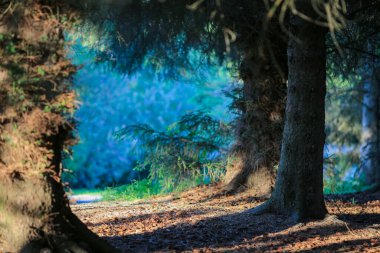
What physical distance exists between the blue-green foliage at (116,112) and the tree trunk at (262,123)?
10012 millimetres

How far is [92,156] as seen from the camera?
20844mm

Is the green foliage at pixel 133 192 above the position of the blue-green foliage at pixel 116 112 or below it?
below

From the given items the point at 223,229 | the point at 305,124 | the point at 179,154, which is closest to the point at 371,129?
the point at 179,154

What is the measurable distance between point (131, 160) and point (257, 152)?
12142 mm

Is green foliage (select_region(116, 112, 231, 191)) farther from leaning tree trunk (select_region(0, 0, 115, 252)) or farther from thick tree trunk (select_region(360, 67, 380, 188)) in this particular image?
leaning tree trunk (select_region(0, 0, 115, 252))

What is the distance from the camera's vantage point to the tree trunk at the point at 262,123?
930 cm

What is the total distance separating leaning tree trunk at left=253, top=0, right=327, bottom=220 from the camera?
6.83 meters

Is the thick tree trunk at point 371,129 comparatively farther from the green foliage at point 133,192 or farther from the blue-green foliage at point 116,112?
the blue-green foliage at point 116,112

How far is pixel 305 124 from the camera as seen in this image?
687 cm

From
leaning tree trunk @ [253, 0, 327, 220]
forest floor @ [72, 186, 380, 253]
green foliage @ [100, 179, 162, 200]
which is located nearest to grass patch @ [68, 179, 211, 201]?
green foliage @ [100, 179, 162, 200]

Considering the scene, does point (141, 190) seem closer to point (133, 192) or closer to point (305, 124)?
point (133, 192)

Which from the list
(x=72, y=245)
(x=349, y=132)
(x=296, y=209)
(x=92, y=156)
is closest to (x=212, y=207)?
(x=296, y=209)

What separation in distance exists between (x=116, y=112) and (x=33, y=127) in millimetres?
17497

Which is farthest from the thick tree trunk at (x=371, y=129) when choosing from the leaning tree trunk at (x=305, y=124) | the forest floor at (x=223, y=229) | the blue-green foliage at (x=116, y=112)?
the leaning tree trunk at (x=305, y=124)
